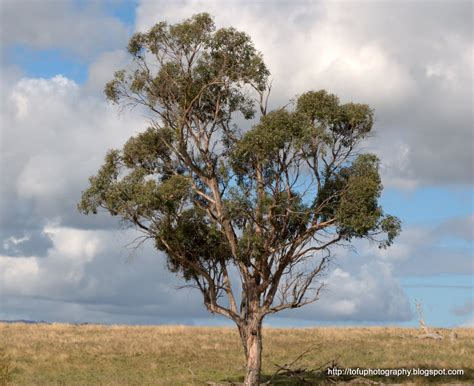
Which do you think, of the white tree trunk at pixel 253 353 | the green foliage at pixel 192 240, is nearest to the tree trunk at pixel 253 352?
the white tree trunk at pixel 253 353

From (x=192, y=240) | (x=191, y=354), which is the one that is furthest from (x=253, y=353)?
(x=191, y=354)

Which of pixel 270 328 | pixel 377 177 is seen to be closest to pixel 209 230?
pixel 377 177

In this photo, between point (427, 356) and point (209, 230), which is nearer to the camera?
point (209, 230)

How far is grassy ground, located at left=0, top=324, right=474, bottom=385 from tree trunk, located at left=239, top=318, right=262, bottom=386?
15.4 ft

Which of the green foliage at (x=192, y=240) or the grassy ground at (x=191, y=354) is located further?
the grassy ground at (x=191, y=354)

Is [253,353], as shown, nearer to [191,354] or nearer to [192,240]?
[192,240]

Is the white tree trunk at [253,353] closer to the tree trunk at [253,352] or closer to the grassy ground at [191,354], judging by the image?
the tree trunk at [253,352]

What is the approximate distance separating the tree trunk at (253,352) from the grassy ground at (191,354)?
468 centimetres

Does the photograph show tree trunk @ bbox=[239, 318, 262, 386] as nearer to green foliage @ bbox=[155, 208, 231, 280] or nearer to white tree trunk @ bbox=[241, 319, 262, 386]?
white tree trunk @ bbox=[241, 319, 262, 386]

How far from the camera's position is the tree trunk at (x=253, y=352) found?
34688mm

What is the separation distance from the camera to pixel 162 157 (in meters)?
39.2

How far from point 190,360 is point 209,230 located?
48.7ft

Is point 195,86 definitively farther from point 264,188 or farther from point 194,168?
point 264,188

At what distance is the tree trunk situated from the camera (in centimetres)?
3469
